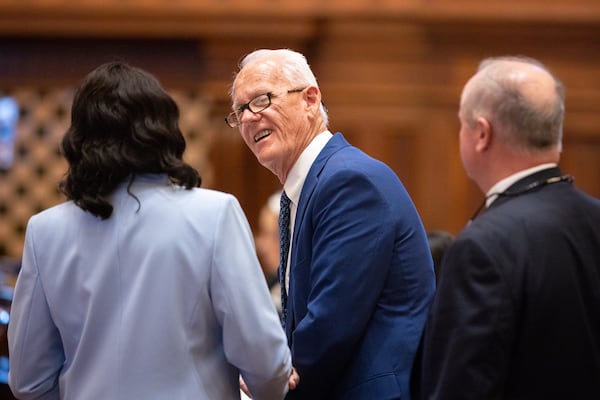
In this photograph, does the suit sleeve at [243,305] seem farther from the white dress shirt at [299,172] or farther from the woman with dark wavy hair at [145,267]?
the white dress shirt at [299,172]

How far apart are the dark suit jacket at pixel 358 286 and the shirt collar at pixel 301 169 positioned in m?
0.15

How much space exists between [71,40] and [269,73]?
13.8 feet

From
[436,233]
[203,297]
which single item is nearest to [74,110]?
[203,297]

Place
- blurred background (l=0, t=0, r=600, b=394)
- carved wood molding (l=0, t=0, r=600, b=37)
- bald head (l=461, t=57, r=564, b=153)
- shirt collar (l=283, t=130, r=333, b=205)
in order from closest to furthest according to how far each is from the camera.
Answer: bald head (l=461, t=57, r=564, b=153) < shirt collar (l=283, t=130, r=333, b=205) < carved wood molding (l=0, t=0, r=600, b=37) < blurred background (l=0, t=0, r=600, b=394)

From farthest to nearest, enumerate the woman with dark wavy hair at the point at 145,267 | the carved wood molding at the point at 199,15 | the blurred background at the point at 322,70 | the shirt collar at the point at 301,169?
the blurred background at the point at 322,70, the carved wood molding at the point at 199,15, the shirt collar at the point at 301,169, the woman with dark wavy hair at the point at 145,267

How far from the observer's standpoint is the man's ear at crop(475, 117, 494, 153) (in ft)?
6.49

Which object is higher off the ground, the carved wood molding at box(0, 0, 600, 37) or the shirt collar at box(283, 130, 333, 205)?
the carved wood molding at box(0, 0, 600, 37)

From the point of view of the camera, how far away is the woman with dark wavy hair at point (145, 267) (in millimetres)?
2121

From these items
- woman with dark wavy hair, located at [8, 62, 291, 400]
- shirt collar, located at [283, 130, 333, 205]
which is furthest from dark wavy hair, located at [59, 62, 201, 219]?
shirt collar, located at [283, 130, 333, 205]

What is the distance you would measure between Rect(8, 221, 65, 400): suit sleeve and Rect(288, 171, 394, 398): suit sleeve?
597mm

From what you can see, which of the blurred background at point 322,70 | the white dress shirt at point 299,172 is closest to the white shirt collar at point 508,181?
the white dress shirt at point 299,172

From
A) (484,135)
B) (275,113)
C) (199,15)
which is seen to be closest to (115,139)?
(275,113)

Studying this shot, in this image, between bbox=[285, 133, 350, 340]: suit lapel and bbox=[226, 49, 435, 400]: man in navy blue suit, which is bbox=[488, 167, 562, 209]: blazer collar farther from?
bbox=[285, 133, 350, 340]: suit lapel

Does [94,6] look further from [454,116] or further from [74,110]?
[74,110]
